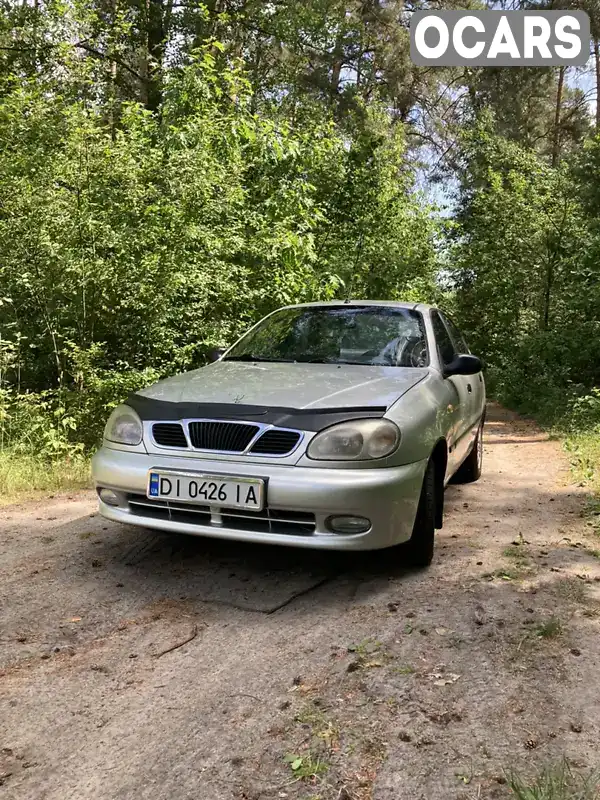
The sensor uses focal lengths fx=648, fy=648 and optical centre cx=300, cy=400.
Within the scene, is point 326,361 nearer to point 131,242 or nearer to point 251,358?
point 251,358

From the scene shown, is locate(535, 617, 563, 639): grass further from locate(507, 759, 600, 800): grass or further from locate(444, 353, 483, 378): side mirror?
locate(444, 353, 483, 378): side mirror

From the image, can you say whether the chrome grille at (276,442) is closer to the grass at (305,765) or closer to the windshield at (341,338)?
the windshield at (341,338)

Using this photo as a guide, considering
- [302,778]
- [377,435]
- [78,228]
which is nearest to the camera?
[302,778]

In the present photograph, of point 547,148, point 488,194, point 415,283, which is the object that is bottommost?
point 415,283

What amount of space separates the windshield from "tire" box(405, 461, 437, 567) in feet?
3.28

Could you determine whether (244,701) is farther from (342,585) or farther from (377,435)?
(377,435)

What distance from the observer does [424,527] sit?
3484 millimetres

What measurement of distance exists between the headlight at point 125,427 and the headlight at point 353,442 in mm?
1015

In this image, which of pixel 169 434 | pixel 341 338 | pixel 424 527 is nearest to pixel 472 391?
pixel 341 338

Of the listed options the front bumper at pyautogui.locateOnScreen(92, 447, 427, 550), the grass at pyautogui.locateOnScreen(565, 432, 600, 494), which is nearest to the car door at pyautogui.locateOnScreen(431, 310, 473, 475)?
the front bumper at pyautogui.locateOnScreen(92, 447, 427, 550)

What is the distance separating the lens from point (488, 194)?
18.0m

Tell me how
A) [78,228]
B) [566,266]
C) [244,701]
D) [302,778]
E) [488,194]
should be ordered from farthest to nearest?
[488,194], [566,266], [78,228], [244,701], [302,778]

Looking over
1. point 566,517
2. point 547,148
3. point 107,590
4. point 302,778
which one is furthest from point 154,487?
point 547,148

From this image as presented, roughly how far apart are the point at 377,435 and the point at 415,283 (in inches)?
447
